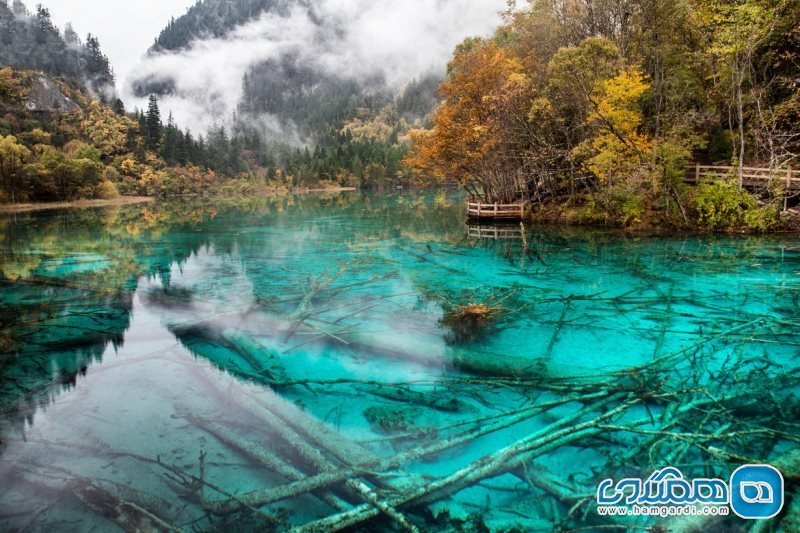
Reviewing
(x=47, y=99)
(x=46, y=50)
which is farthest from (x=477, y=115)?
(x=46, y=50)

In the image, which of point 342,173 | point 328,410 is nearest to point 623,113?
point 328,410

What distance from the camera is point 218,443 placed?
6.22 m

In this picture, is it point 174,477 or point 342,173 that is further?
point 342,173

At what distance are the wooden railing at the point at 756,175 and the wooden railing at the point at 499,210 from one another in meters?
11.2

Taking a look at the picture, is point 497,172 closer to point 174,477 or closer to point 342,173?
point 174,477

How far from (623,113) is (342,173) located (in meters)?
110

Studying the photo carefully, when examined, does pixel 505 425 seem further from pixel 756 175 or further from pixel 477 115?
pixel 477 115

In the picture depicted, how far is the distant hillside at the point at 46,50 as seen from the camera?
525ft

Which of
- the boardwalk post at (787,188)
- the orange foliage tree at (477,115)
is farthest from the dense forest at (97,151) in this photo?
the boardwalk post at (787,188)

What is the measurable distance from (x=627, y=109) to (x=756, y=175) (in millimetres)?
7738

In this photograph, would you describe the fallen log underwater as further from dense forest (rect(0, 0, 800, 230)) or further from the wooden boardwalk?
the wooden boardwalk

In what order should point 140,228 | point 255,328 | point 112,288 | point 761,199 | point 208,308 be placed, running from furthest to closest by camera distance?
1. point 140,228
2. point 761,199
3. point 112,288
4. point 208,308
5. point 255,328

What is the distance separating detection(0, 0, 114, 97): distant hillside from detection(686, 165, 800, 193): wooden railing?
200412 millimetres

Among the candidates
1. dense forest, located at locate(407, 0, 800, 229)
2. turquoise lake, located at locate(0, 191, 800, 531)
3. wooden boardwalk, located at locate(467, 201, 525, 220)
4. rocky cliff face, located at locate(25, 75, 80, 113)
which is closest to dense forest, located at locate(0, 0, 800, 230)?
dense forest, located at locate(407, 0, 800, 229)
